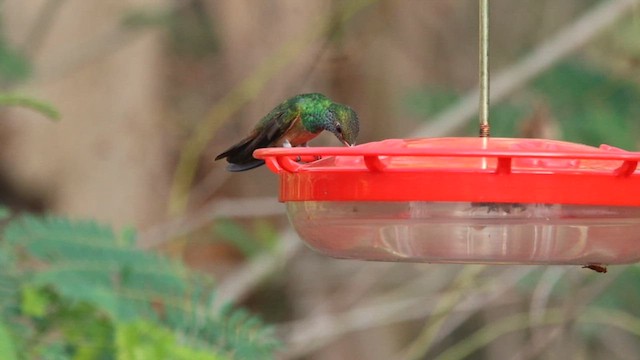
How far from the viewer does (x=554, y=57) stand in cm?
355

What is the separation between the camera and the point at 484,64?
4.82ft

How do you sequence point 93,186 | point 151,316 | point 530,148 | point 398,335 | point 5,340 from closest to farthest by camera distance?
point 530,148, point 5,340, point 151,316, point 93,186, point 398,335

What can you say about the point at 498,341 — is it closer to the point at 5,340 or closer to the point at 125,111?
the point at 125,111

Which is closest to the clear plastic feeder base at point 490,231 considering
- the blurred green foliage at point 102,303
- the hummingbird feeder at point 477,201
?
the hummingbird feeder at point 477,201

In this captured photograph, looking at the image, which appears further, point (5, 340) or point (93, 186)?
point (93, 186)

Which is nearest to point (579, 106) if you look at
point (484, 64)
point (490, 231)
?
point (484, 64)

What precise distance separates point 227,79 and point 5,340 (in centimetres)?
303

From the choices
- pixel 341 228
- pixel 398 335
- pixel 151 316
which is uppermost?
pixel 341 228

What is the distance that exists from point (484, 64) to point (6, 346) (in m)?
0.87

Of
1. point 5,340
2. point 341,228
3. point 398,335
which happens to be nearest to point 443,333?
point 398,335

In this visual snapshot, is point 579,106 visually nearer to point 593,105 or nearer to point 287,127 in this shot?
point 593,105

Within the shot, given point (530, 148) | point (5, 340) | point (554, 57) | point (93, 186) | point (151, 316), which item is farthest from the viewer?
point (93, 186)

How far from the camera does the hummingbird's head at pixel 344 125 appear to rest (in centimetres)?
160

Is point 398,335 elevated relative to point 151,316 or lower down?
lower down
